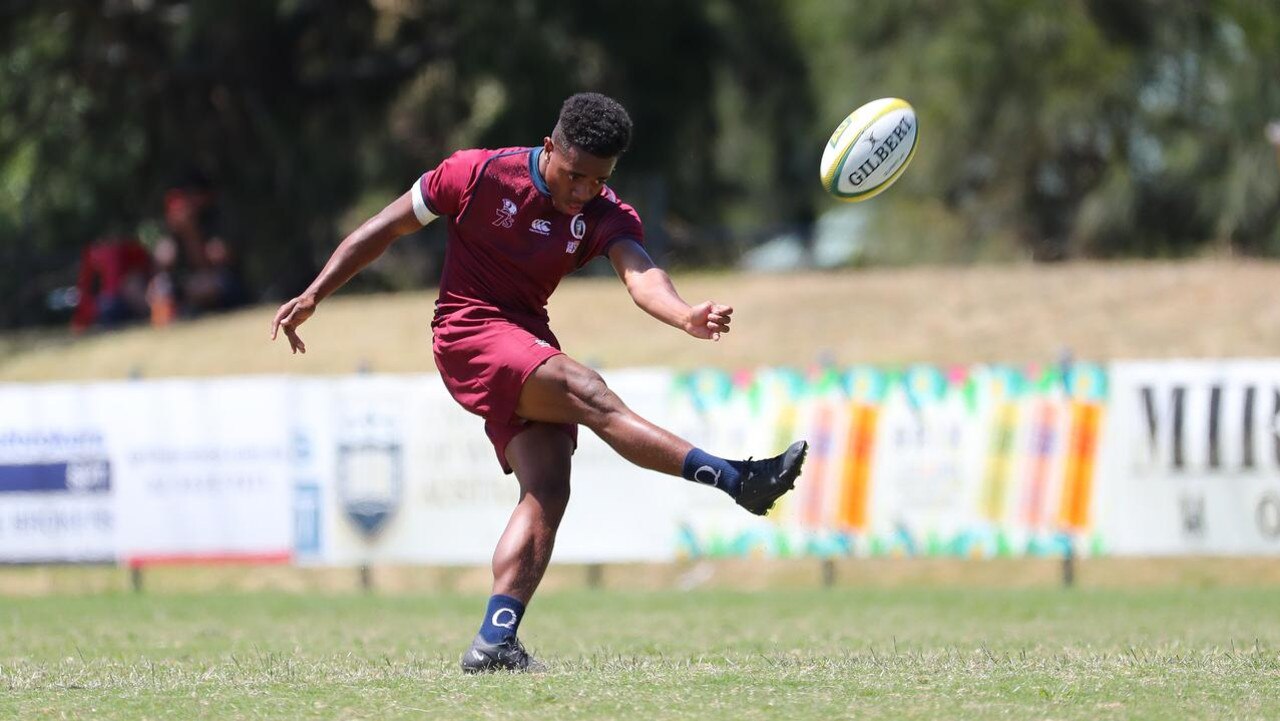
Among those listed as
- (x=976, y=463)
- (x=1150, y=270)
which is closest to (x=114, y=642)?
(x=976, y=463)

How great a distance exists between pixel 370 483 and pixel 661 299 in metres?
8.01

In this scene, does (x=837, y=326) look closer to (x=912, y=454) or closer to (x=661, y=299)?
(x=912, y=454)

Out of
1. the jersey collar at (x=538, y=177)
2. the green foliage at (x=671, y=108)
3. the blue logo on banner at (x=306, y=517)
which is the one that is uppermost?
the green foliage at (x=671, y=108)

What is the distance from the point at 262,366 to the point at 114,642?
12.8 metres

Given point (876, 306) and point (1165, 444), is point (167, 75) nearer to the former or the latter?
point (876, 306)

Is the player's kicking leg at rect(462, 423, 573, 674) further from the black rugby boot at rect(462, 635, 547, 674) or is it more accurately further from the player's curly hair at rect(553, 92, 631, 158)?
the player's curly hair at rect(553, 92, 631, 158)

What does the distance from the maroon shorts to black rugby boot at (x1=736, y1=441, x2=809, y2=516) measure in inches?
34.6

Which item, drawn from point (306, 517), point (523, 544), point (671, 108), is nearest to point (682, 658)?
point (523, 544)

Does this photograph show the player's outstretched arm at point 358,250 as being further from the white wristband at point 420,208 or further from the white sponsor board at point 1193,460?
the white sponsor board at point 1193,460

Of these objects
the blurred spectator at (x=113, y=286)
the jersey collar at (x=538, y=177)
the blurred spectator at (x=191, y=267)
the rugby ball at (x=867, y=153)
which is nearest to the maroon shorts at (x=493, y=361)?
the jersey collar at (x=538, y=177)

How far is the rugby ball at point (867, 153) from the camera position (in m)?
7.37

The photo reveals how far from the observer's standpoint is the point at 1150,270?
21.3 metres

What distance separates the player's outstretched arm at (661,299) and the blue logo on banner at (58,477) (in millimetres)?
8710

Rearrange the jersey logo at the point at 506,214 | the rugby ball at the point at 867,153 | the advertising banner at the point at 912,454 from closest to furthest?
the jersey logo at the point at 506,214 < the rugby ball at the point at 867,153 < the advertising banner at the point at 912,454
